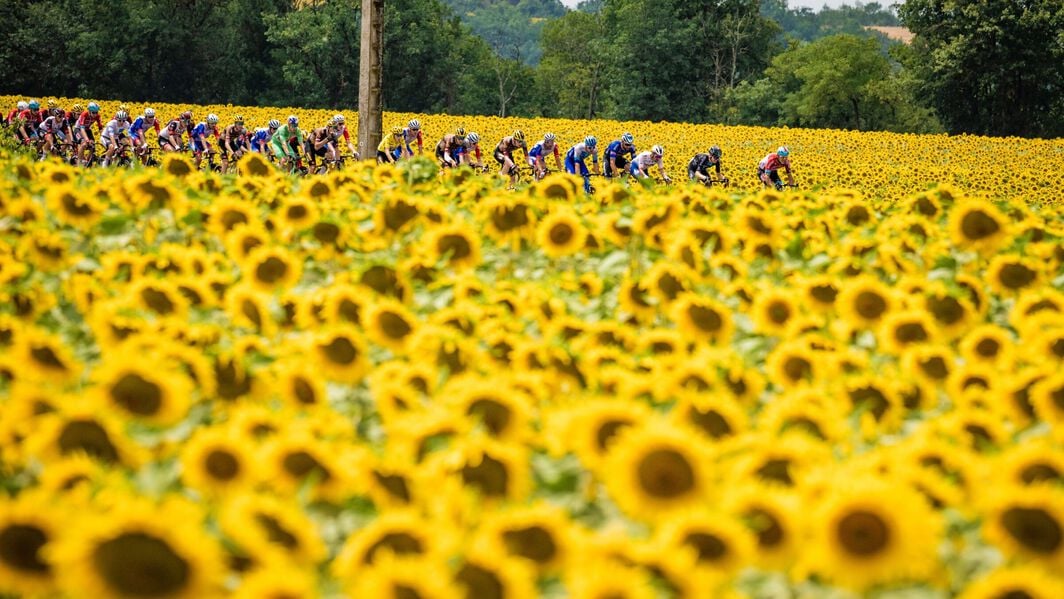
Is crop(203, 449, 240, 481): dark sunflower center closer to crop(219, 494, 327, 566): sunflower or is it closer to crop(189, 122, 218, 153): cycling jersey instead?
crop(219, 494, 327, 566): sunflower

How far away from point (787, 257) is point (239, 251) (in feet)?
8.84

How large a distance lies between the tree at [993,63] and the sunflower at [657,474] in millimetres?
63610

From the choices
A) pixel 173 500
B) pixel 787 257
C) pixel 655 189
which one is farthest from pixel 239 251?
pixel 655 189

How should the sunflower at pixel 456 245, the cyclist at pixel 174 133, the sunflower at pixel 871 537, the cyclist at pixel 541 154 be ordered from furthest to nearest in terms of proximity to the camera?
the cyclist at pixel 174 133 < the cyclist at pixel 541 154 < the sunflower at pixel 456 245 < the sunflower at pixel 871 537

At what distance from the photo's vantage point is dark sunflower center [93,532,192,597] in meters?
1.62

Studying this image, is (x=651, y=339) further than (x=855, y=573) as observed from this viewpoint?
Yes

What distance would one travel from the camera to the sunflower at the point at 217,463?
2039 millimetres

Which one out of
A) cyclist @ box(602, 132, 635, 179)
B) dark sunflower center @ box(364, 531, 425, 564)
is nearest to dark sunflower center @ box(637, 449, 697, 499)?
dark sunflower center @ box(364, 531, 425, 564)

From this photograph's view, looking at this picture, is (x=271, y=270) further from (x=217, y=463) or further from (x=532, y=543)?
(x=532, y=543)

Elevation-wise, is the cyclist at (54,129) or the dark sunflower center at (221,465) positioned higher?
the cyclist at (54,129)

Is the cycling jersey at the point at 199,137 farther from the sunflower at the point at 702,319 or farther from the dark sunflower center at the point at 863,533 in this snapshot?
the dark sunflower center at the point at 863,533

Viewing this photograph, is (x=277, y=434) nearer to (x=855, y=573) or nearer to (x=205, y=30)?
(x=855, y=573)

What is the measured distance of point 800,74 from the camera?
247 ft

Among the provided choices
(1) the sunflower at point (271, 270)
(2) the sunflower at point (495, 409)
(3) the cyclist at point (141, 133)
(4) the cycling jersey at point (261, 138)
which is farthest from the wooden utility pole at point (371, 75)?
(2) the sunflower at point (495, 409)
